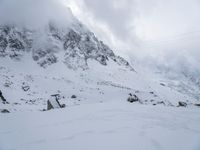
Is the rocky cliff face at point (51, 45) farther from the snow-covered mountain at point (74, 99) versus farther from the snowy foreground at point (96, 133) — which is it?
the snowy foreground at point (96, 133)

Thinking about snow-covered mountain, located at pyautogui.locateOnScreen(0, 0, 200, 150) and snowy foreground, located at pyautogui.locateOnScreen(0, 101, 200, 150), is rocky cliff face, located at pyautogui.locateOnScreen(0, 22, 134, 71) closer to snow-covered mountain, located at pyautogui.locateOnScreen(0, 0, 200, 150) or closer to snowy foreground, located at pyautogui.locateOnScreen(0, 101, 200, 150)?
snow-covered mountain, located at pyautogui.locateOnScreen(0, 0, 200, 150)

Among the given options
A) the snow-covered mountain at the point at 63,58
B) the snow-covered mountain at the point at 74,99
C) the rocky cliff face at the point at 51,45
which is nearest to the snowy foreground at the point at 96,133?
the snow-covered mountain at the point at 74,99

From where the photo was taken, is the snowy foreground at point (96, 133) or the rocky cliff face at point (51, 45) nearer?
the snowy foreground at point (96, 133)

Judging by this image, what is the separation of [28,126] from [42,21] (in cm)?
18918

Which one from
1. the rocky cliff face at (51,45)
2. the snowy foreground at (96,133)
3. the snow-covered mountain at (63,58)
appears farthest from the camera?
the rocky cliff face at (51,45)

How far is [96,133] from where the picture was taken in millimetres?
6973

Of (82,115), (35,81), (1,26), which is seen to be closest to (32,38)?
(1,26)

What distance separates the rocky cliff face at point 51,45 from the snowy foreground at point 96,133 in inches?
5270

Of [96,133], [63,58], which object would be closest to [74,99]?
[96,133]

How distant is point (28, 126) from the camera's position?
7980 millimetres

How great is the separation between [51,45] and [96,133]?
158878mm

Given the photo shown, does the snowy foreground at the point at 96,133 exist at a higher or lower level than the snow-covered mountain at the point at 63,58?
lower

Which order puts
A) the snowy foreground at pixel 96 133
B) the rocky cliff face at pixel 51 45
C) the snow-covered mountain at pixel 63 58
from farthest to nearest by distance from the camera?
the rocky cliff face at pixel 51 45 < the snow-covered mountain at pixel 63 58 < the snowy foreground at pixel 96 133

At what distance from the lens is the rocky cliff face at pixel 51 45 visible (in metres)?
150
